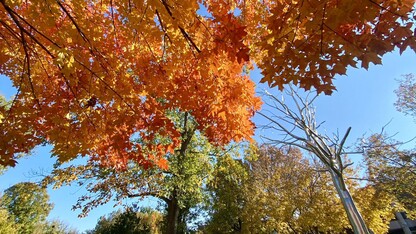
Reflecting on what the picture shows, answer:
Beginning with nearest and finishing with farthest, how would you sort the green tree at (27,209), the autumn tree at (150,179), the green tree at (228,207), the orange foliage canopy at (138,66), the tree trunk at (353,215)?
1. the orange foliage canopy at (138,66)
2. the tree trunk at (353,215)
3. the autumn tree at (150,179)
4. the green tree at (228,207)
5. the green tree at (27,209)

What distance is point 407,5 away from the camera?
1994mm

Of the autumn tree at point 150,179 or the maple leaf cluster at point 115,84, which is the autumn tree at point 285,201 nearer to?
the autumn tree at point 150,179

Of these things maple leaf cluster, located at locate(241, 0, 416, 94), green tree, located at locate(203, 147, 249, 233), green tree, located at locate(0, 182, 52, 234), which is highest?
green tree, located at locate(0, 182, 52, 234)

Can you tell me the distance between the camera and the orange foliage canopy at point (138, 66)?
267 cm

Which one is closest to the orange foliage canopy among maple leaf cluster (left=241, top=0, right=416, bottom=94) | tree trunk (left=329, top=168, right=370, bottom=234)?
maple leaf cluster (left=241, top=0, right=416, bottom=94)

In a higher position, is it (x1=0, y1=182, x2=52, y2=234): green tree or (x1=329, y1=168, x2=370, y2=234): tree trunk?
(x1=0, y1=182, x2=52, y2=234): green tree

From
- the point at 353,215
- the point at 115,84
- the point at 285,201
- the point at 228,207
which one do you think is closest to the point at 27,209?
the point at 228,207

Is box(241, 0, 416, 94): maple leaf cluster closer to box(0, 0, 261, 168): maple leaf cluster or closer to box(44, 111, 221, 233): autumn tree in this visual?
box(0, 0, 261, 168): maple leaf cluster

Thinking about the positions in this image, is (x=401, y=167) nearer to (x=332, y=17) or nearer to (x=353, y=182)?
(x=353, y=182)

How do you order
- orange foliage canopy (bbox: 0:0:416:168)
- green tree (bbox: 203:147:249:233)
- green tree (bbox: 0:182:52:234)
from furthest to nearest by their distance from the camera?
green tree (bbox: 0:182:52:234) → green tree (bbox: 203:147:249:233) → orange foliage canopy (bbox: 0:0:416:168)

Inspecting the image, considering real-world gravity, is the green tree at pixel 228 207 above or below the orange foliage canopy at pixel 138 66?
above

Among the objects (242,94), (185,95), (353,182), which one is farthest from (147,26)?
(353,182)

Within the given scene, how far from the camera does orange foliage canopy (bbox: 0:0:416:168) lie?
2666 mm

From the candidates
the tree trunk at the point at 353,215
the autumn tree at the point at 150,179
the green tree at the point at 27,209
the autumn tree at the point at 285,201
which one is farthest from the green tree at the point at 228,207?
the green tree at the point at 27,209
